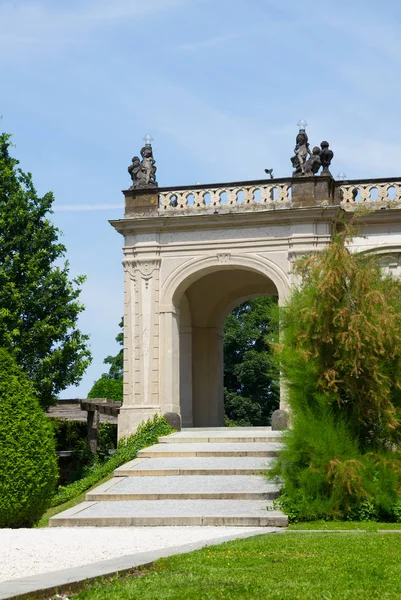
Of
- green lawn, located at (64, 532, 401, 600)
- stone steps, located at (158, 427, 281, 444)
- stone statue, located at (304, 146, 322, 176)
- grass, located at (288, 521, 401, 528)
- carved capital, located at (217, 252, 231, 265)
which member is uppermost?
stone statue, located at (304, 146, 322, 176)

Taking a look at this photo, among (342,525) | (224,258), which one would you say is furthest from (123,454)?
(342,525)

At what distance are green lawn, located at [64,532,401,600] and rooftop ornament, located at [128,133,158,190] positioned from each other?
1645 centimetres

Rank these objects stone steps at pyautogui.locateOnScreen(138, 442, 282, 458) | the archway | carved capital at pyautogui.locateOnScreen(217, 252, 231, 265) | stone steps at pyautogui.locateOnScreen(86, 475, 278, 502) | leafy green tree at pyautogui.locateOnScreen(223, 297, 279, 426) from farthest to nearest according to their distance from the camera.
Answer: leafy green tree at pyautogui.locateOnScreen(223, 297, 279, 426) < the archway < carved capital at pyautogui.locateOnScreen(217, 252, 231, 265) < stone steps at pyautogui.locateOnScreen(138, 442, 282, 458) < stone steps at pyautogui.locateOnScreen(86, 475, 278, 502)

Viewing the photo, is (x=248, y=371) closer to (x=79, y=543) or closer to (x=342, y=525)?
(x=342, y=525)

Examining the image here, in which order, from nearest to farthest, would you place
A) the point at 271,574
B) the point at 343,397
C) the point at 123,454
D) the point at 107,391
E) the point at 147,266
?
the point at 271,574
the point at 343,397
the point at 123,454
the point at 147,266
the point at 107,391

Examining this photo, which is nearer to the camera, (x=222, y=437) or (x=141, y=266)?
(x=222, y=437)

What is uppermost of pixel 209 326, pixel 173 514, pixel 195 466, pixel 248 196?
pixel 248 196

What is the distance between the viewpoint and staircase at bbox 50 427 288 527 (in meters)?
15.4

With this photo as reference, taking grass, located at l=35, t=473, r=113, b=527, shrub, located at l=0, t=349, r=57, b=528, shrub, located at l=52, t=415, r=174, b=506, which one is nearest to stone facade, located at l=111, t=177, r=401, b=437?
shrub, located at l=52, t=415, r=174, b=506

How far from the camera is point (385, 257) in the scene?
2527cm

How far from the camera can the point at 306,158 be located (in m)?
25.6

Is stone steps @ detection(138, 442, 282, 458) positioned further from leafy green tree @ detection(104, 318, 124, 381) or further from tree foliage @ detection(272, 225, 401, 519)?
leafy green tree @ detection(104, 318, 124, 381)

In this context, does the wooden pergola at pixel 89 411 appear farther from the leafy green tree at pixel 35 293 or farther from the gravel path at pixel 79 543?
the gravel path at pixel 79 543

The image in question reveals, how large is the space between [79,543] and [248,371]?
33740 millimetres
